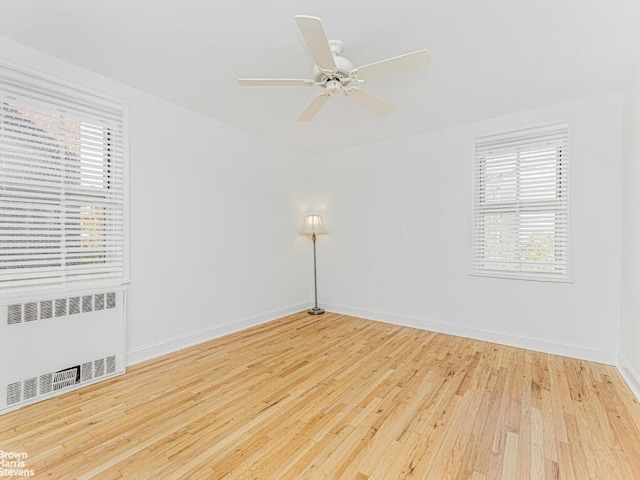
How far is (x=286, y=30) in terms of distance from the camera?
78.9 inches

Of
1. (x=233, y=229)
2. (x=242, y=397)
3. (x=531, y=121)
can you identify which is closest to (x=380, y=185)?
(x=531, y=121)

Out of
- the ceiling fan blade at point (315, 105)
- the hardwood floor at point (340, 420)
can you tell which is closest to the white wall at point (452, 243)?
the hardwood floor at point (340, 420)

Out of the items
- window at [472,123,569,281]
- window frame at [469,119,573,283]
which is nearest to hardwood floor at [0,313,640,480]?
window frame at [469,119,573,283]

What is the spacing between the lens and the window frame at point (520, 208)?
121 inches

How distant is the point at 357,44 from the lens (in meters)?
2.14

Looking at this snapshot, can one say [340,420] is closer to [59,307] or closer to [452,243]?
[59,307]

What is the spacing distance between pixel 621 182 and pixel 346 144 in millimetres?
3048

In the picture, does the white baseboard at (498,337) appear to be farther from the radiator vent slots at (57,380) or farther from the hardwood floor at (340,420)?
the radiator vent slots at (57,380)

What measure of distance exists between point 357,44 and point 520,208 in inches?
97.8

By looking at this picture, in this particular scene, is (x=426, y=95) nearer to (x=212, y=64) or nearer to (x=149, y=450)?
(x=212, y=64)

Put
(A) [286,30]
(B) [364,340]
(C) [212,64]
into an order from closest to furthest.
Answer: (A) [286,30] < (C) [212,64] < (B) [364,340]

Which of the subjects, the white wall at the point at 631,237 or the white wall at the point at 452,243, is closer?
the white wall at the point at 631,237

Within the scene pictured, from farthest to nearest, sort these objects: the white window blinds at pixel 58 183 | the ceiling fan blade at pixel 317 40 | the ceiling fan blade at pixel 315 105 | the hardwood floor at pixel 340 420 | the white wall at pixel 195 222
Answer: the white wall at pixel 195 222, the ceiling fan blade at pixel 315 105, the white window blinds at pixel 58 183, the hardwood floor at pixel 340 420, the ceiling fan blade at pixel 317 40

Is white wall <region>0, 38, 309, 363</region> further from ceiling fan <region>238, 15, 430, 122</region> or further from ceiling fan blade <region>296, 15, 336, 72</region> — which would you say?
ceiling fan blade <region>296, 15, 336, 72</region>
